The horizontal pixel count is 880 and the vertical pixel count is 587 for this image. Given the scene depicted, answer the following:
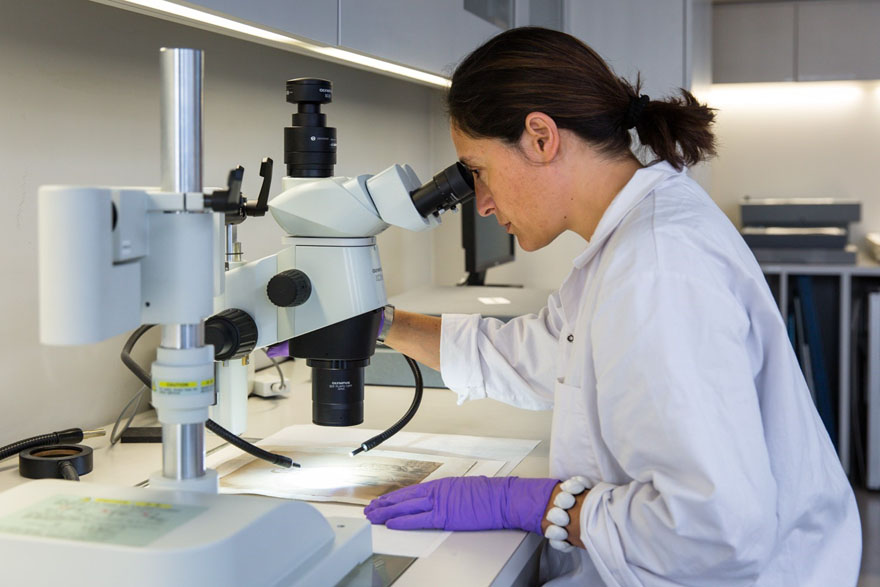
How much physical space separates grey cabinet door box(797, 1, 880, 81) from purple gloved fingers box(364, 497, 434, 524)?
142 inches

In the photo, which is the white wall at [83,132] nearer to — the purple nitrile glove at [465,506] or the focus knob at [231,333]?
the focus knob at [231,333]

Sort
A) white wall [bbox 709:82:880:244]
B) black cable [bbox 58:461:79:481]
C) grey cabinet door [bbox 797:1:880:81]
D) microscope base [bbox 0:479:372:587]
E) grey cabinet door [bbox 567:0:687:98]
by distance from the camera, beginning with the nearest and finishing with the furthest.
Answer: microscope base [bbox 0:479:372:587], black cable [bbox 58:461:79:481], grey cabinet door [bbox 567:0:687:98], grey cabinet door [bbox 797:1:880:81], white wall [bbox 709:82:880:244]

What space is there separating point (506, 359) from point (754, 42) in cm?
321

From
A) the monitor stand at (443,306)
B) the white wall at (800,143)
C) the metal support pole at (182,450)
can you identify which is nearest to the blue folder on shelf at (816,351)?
the white wall at (800,143)

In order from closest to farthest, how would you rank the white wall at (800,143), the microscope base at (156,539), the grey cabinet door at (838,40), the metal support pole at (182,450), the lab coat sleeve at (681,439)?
1. the microscope base at (156,539)
2. the metal support pole at (182,450)
3. the lab coat sleeve at (681,439)
4. the grey cabinet door at (838,40)
5. the white wall at (800,143)

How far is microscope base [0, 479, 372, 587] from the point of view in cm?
70

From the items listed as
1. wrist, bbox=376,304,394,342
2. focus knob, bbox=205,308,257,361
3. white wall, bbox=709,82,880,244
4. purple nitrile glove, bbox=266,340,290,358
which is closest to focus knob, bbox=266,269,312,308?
focus knob, bbox=205,308,257,361

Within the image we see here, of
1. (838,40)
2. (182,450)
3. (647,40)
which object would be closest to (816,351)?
(838,40)

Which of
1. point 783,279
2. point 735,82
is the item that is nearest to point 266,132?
point 783,279

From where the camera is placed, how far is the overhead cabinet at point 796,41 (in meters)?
4.01

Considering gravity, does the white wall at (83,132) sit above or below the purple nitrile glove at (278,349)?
above

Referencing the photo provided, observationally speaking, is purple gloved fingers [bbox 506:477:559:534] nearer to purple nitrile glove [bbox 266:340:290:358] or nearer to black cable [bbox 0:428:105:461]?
purple nitrile glove [bbox 266:340:290:358]

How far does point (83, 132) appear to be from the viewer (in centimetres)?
143

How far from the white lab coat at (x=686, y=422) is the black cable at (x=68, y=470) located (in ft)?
1.99
